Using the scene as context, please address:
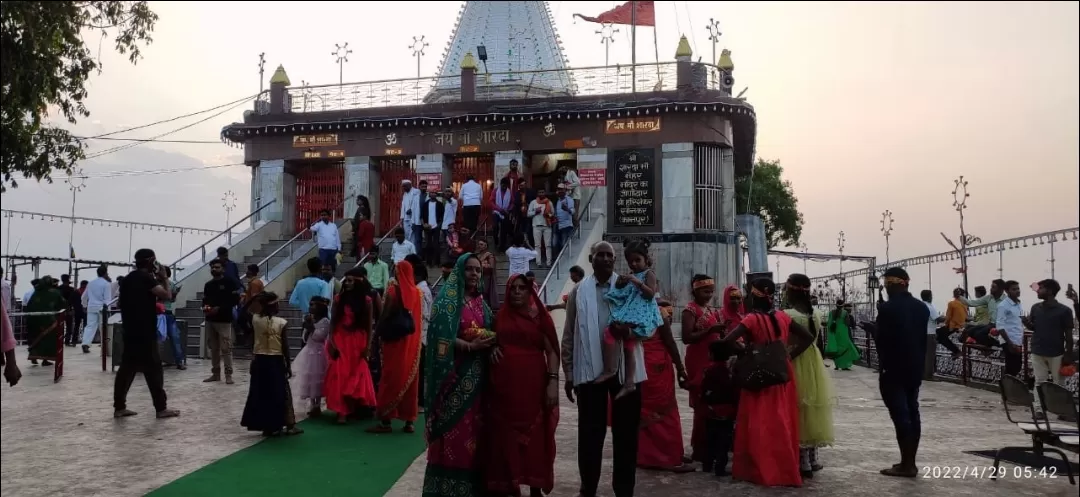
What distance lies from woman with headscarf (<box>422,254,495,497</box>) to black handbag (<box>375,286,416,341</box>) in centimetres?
A: 213

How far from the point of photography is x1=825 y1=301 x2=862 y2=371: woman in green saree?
15297 millimetres

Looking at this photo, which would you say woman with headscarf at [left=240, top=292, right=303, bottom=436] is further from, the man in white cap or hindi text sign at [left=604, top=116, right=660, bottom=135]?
hindi text sign at [left=604, top=116, right=660, bottom=135]

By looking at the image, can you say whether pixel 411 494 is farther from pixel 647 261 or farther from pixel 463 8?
pixel 463 8

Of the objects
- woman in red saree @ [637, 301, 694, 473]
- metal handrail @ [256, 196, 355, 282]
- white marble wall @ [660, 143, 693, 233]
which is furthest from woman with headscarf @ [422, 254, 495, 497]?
white marble wall @ [660, 143, 693, 233]

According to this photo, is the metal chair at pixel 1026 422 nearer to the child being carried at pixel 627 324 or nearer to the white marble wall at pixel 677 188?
the child being carried at pixel 627 324

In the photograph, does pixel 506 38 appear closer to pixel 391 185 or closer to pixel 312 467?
pixel 391 185

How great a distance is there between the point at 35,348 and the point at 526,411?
11674mm

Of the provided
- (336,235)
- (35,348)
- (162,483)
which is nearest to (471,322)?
(162,483)

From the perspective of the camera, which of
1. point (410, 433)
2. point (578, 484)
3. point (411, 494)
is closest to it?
A: point (411, 494)

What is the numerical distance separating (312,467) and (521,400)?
6.96 ft

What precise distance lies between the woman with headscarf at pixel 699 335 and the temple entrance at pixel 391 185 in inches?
568

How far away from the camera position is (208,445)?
22.0 ft

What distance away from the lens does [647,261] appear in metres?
5.53
